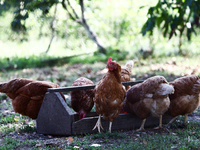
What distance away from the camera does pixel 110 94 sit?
2.89 m

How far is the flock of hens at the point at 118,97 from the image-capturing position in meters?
2.91

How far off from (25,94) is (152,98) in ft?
5.64

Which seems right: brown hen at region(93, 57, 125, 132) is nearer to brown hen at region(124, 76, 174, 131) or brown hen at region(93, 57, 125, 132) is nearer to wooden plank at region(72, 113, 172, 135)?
wooden plank at region(72, 113, 172, 135)

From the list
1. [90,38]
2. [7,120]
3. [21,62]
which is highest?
[90,38]

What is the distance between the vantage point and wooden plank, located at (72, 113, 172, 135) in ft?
9.52

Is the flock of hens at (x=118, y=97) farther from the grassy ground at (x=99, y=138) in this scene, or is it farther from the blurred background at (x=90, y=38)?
the blurred background at (x=90, y=38)

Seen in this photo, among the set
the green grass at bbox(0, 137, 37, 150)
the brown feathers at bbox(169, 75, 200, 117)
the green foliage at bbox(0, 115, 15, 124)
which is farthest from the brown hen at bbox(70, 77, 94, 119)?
the brown feathers at bbox(169, 75, 200, 117)

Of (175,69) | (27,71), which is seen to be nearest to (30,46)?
(27,71)

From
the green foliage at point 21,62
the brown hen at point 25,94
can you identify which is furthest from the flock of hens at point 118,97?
the green foliage at point 21,62

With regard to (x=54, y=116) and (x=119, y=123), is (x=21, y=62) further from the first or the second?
(x=119, y=123)

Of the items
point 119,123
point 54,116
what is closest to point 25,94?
point 54,116

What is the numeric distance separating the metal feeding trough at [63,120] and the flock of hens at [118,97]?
108 millimetres

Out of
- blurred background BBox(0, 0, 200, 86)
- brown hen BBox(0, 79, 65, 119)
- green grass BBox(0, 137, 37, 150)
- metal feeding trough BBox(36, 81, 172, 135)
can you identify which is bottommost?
green grass BBox(0, 137, 37, 150)

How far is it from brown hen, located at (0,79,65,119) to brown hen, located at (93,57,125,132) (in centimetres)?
79
